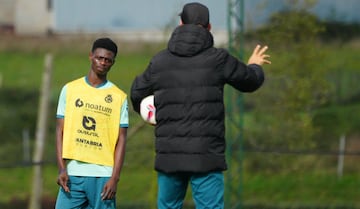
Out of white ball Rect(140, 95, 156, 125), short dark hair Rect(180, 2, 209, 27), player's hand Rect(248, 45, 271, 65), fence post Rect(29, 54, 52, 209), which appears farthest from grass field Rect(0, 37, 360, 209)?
short dark hair Rect(180, 2, 209, 27)

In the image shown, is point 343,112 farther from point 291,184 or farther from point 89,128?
point 89,128

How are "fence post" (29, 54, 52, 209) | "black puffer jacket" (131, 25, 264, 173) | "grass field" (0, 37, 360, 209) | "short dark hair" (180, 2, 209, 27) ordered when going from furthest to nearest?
1. "grass field" (0, 37, 360, 209)
2. "fence post" (29, 54, 52, 209)
3. "short dark hair" (180, 2, 209, 27)
4. "black puffer jacket" (131, 25, 264, 173)

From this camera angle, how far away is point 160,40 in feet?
65.8

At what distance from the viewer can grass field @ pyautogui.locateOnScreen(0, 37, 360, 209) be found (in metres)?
15.5

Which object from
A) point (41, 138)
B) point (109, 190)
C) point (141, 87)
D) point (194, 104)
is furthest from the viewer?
point (41, 138)

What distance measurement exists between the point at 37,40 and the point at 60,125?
672 inches

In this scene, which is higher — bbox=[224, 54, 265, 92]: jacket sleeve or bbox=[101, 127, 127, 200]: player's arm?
bbox=[224, 54, 265, 92]: jacket sleeve

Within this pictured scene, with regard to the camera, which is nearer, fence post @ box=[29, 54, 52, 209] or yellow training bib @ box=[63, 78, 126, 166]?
yellow training bib @ box=[63, 78, 126, 166]

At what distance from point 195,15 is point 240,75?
→ 46cm

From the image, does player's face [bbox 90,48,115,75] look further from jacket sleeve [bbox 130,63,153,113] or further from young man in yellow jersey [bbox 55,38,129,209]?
jacket sleeve [bbox 130,63,153,113]

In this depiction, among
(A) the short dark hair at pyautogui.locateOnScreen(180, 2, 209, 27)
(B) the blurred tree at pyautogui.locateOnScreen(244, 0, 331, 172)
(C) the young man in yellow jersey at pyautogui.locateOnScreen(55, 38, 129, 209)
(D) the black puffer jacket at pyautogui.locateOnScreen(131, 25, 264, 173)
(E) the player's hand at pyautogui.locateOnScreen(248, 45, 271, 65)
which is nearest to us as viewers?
(D) the black puffer jacket at pyautogui.locateOnScreen(131, 25, 264, 173)

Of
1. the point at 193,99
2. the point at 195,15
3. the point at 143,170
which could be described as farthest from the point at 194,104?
the point at 143,170

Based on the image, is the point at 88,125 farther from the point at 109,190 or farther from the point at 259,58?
the point at 259,58

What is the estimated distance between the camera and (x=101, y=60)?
23.3ft
